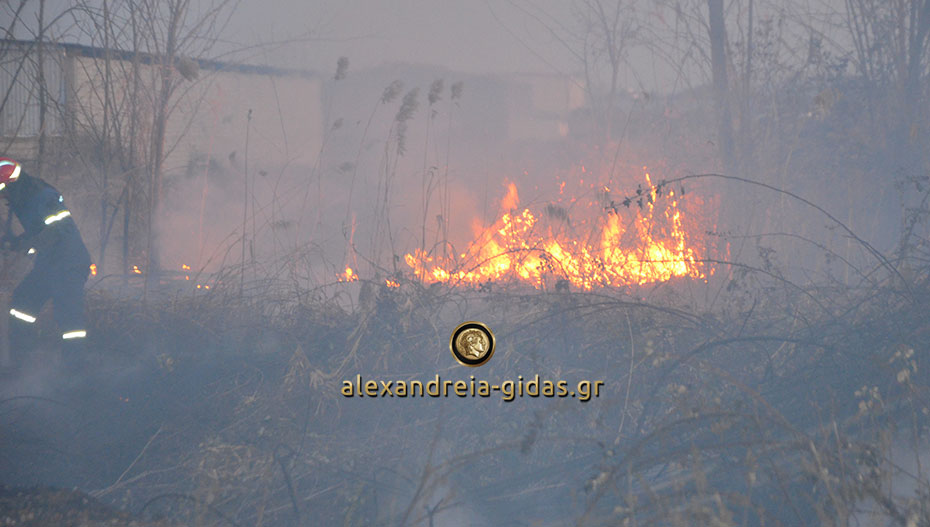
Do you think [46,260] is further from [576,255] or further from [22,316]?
[576,255]

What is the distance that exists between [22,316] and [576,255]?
4.14 metres

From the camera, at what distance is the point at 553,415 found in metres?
4.03

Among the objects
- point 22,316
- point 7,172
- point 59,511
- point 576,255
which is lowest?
point 59,511

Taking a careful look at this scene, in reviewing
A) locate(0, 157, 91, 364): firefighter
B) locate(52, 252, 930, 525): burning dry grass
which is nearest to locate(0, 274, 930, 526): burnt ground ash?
locate(52, 252, 930, 525): burning dry grass

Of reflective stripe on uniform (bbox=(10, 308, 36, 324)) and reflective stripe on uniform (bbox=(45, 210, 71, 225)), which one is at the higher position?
reflective stripe on uniform (bbox=(45, 210, 71, 225))

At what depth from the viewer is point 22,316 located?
4.99m

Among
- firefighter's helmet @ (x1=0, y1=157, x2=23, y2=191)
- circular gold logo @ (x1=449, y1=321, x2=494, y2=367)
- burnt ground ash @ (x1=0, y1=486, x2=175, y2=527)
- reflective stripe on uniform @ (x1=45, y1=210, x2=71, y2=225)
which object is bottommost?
burnt ground ash @ (x1=0, y1=486, x2=175, y2=527)

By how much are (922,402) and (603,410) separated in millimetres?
1629

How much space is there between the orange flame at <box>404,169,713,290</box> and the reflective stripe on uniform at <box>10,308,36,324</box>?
278 centimetres

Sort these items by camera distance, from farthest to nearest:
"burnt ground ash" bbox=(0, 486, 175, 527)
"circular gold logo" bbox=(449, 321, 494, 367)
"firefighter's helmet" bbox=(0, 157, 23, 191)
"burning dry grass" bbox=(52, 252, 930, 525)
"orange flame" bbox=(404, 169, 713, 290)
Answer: "orange flame" bbox=(404, 169, 713, 290) < "firefighter's helmet" bbox=(0, 157, 23, 191) < "circular gold logo" bbox=(449, 321, 494, 367) < "burnt ground ash" bbox=(0, 486, 175, 527) < "burning dry grass" bbox=(52, 252, 930, 525)

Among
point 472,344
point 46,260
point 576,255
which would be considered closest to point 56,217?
point 46,260

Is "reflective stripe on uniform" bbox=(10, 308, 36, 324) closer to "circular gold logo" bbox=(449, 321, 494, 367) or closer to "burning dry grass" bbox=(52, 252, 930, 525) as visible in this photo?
"burning dry grass" bbox=(52, 252, 930, 525)

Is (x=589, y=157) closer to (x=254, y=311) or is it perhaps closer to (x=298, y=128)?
(x=298, y=128)

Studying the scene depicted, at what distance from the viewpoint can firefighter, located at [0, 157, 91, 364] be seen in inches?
195
